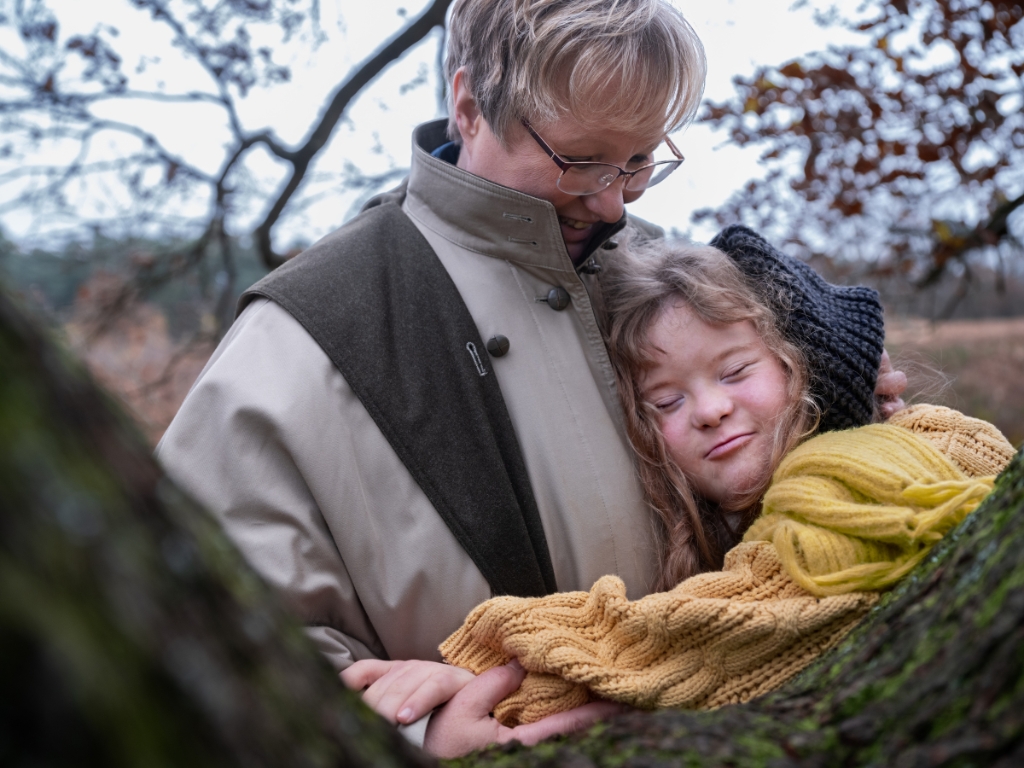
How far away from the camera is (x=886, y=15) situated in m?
3.91

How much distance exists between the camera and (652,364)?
217 centimetres

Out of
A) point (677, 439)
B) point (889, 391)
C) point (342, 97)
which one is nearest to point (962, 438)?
point (889, 391)

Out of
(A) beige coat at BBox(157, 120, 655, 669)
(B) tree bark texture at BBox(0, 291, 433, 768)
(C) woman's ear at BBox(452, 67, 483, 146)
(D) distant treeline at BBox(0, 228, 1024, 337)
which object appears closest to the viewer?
(B) tree bark texture at BBox(0, 291, 433, 768)

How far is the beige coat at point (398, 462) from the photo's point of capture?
173 centimetres

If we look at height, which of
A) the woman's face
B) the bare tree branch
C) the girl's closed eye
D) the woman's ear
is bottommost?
the girl's closed eye

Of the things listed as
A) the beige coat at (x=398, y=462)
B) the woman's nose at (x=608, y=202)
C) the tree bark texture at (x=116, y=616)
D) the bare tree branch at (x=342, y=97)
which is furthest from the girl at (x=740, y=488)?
the bare tree branch at (x=342, y=97)

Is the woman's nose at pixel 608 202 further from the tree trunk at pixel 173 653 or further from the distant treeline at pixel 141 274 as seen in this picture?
the distant treeline at pixel 141 274

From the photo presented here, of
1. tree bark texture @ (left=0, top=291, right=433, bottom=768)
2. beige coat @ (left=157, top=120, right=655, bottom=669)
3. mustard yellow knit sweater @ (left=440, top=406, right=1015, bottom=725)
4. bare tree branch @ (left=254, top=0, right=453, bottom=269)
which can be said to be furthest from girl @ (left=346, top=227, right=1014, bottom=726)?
bare tree branch @ (left=254, top=0, right=453, bottom=269)

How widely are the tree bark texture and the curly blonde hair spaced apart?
1.51 meters

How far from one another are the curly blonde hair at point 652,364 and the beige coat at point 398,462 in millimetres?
62

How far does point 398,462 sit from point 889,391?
4.58ft

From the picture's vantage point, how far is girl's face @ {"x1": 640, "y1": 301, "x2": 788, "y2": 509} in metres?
2.04

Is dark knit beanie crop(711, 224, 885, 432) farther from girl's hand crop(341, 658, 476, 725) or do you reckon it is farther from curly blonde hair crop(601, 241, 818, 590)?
girl's hand crop(341, 658, 476, 725)

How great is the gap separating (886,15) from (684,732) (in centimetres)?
412
